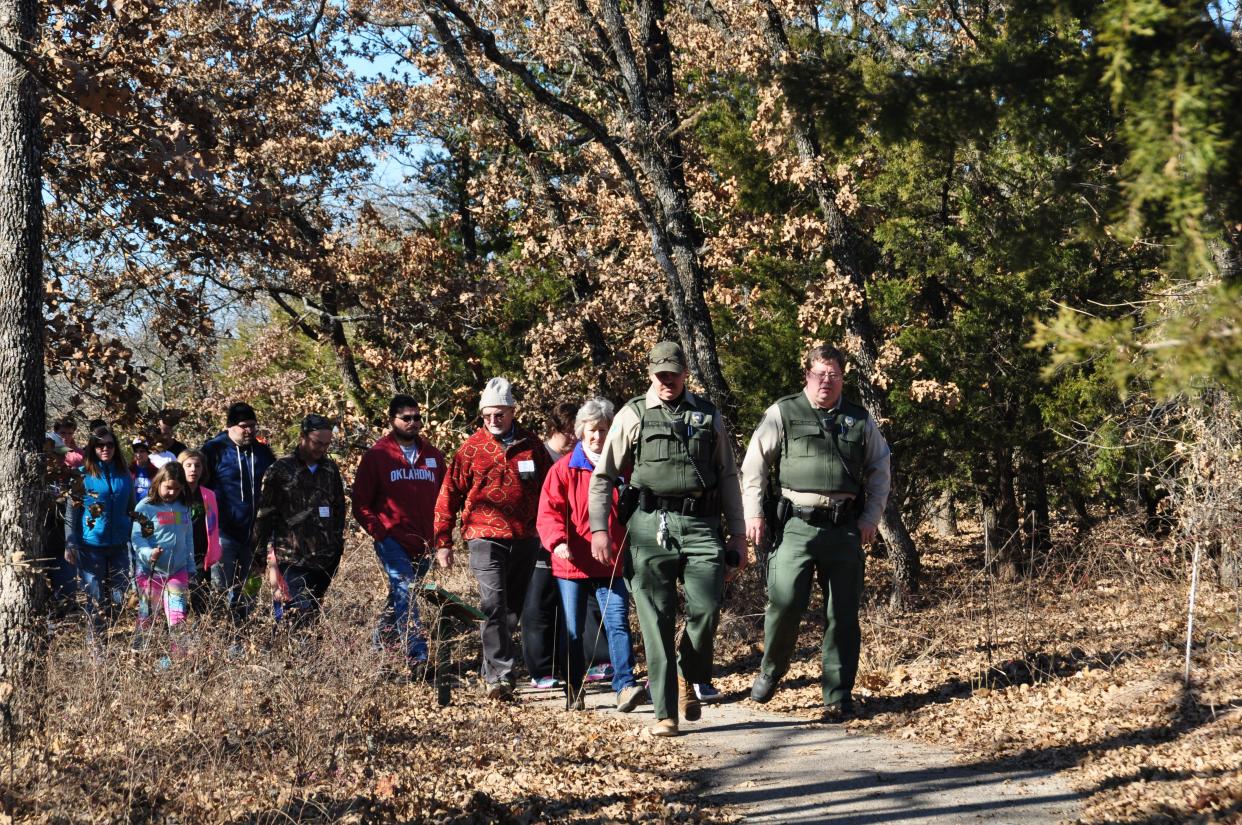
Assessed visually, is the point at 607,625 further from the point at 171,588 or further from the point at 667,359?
the point at 171,588

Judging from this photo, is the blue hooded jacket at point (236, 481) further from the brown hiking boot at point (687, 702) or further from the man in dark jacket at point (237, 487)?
the brown hiking boot at point (687, 702)

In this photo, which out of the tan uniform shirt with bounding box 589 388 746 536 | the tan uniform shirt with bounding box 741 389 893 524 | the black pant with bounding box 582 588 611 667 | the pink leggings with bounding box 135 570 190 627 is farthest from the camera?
the pink leggings with bounding box 135 570 190 627

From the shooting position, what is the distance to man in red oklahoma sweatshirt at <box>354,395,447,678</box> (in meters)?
9.04

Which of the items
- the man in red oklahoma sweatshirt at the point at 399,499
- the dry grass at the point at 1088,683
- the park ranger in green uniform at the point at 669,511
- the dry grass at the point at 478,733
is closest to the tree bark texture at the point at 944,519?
the dry grass at the point at 1088,683

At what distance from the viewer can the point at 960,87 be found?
464 centimetres

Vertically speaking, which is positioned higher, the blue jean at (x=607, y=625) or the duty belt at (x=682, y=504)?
the duty belt at (x=682, y=504)

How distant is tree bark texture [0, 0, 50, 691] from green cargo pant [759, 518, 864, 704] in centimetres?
421

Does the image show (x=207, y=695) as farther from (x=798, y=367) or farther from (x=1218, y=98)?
(x=798, y=367)

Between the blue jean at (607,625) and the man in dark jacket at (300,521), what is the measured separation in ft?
6.08

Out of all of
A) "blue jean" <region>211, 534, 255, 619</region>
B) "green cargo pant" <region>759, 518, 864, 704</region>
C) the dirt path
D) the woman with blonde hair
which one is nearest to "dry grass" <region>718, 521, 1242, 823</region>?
the dirt path

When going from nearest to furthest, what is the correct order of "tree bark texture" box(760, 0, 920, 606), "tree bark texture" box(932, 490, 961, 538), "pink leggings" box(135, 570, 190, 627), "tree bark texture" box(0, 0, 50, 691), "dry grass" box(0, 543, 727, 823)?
1. "dry grass" box(0, 543, 727, 823)
2. "tree bark texture" box(0, 0, 50, 691)
3. "pink leggings" box(135, 570, 190, 627)
4. "tree bark texture" box(760, 0, 920, 606)
5. "tree bark texture" box(932, 490, 961, 538)

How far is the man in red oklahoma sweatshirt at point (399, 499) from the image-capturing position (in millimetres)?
9039

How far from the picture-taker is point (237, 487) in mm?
10164

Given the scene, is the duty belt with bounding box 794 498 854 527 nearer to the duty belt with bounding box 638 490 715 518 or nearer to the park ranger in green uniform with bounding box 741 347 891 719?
the park ranger in green uniform with bounding box 741 347 891 719
